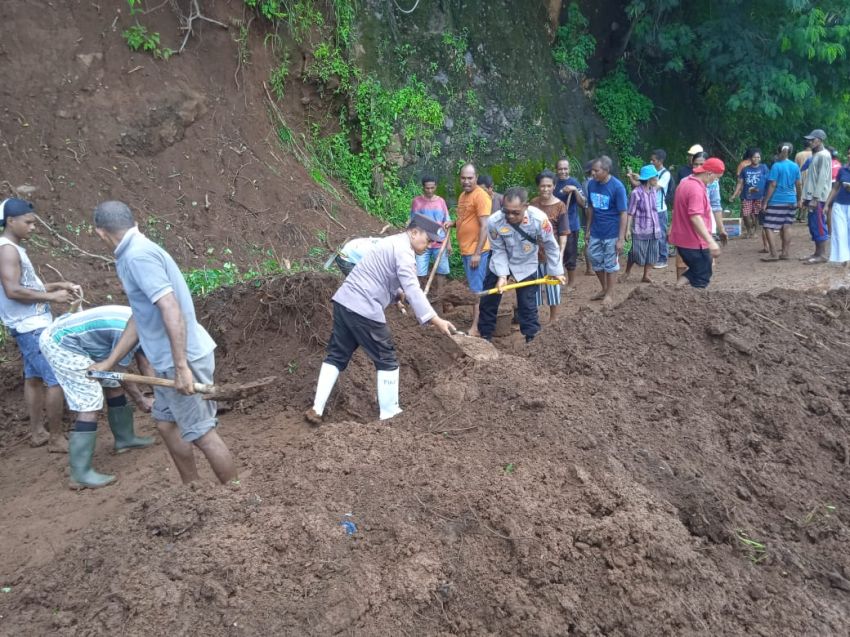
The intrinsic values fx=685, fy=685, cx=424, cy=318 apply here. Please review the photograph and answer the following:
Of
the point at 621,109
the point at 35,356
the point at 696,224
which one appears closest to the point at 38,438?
the point at 35,356

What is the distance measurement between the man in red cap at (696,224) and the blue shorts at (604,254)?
1.18 m

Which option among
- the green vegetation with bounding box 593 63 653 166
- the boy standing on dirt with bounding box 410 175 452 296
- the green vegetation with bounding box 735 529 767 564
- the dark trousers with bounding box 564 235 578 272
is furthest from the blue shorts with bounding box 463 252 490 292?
the green vegetation with bounding box 593 63 653 166

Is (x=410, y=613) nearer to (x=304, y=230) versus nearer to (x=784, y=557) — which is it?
(x=784, y=557)

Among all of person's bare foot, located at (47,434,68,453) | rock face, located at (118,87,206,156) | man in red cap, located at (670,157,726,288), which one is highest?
rock face, located at (118,87,206,156)

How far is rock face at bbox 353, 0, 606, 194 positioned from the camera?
1220cm

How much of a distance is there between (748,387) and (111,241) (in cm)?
435

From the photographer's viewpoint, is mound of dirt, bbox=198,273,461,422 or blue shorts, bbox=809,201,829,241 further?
blue shorts, bbox=809,201,829,241

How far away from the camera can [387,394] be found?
5121mm

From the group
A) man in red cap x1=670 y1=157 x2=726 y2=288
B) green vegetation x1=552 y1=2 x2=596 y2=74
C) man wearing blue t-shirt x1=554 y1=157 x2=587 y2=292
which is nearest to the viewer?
man in red cap x1=670 y1=157 x2=726 y2=288

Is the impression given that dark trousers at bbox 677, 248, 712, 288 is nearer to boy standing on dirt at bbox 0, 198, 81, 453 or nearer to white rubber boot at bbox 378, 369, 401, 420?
white rubber boot at bbox 378, 369, 401, 420

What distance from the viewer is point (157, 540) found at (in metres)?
3.24

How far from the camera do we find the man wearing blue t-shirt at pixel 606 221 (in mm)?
A: 8344

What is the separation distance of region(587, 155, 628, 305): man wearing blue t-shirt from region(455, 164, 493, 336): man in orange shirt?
5.04ft

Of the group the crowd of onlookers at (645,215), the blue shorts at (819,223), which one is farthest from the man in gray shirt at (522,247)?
the blue shorts at (819,223)
